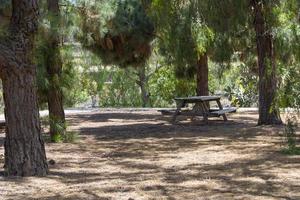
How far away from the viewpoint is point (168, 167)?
288 inches

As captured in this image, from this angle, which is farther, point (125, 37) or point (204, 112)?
point (125, 37)

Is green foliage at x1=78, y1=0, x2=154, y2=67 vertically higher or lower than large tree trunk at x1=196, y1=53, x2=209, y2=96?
higher

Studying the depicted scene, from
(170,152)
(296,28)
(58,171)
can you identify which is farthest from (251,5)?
(58,171)

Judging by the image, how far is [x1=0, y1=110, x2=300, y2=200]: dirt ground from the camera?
18.4 ft

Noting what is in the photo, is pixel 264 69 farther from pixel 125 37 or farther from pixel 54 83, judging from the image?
pixel 54 83

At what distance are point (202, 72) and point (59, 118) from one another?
5893 millimetres

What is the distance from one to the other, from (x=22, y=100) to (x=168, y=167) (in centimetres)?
196

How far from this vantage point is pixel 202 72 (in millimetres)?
15375

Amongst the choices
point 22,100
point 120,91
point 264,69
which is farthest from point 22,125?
point 120,91

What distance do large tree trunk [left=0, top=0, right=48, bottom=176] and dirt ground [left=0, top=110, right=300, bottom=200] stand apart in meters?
0.27

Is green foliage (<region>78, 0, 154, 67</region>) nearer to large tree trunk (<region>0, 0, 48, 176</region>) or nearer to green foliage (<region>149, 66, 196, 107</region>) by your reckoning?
large tree trunk (<region>0, 0, 48, 176</region>)

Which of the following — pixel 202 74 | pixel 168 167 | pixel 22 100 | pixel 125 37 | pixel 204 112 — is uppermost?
pixel 125 37

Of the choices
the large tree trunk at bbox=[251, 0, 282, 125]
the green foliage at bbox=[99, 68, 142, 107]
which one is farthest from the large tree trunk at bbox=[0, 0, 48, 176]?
the green foliage at bbox=[99, 68, 142, 107]

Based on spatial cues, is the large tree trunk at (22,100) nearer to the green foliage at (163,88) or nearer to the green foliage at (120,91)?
the green foliage at (163,88)
